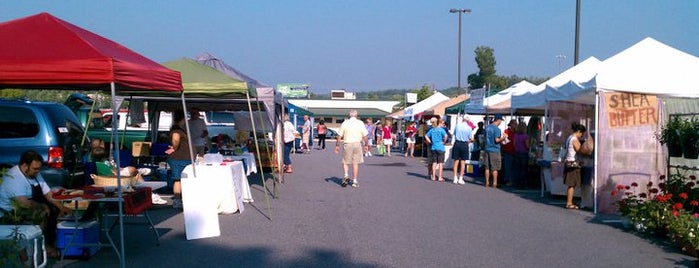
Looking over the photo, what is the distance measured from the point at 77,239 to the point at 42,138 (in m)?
2.92

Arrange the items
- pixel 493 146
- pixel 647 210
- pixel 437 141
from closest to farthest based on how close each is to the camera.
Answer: pixel 647 210 < pixel 493 146 < pixel 437 141

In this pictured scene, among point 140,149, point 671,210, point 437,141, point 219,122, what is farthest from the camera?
point 219,122

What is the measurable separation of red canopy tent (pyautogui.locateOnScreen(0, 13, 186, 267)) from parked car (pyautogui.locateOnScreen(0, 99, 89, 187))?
2741 mm

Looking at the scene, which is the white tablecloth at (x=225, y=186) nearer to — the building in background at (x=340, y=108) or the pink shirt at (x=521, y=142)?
the pink shirt at (x=521, y=142)

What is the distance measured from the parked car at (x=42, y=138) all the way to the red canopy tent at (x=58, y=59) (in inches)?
109

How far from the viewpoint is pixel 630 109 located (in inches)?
425

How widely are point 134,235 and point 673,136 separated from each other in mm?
7871

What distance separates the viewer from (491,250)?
25.7ft

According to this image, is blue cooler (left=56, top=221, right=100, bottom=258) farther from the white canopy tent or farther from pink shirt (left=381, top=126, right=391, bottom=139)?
pink shirt (left=381, top=126, right=391, bottom=139)

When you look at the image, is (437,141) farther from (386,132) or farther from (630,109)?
(386,132)

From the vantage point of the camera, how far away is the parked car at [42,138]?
9.23 metres

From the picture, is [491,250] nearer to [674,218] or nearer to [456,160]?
[674,218]

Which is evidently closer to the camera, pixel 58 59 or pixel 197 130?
pixel 58 59

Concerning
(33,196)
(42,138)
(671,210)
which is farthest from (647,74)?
(42,138)
